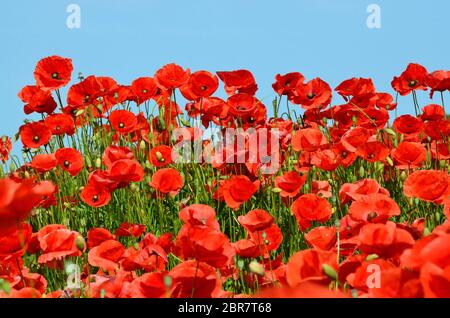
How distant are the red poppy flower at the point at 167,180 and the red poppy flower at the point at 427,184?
881 millimetres

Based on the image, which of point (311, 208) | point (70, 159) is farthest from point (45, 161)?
point (311, 208)

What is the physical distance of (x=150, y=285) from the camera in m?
1.31

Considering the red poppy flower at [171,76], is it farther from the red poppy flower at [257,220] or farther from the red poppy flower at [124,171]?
the red poppy flower at [257,220]

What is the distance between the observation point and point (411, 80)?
12.5 feet

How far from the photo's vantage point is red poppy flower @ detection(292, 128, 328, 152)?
2932 millimetres

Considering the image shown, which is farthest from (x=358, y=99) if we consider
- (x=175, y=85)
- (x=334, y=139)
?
(x=175, y=85)

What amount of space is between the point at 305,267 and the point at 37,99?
256cm

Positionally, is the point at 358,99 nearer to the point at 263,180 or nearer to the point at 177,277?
the point at 263,180

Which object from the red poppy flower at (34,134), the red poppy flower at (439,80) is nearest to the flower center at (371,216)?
the red poppy flower at (439,80)

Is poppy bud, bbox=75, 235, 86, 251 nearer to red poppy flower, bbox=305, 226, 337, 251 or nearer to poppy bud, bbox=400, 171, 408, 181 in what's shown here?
red poppy flower, bbox=305, 226, 337, 251

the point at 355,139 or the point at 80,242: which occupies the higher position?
the point at 355,139

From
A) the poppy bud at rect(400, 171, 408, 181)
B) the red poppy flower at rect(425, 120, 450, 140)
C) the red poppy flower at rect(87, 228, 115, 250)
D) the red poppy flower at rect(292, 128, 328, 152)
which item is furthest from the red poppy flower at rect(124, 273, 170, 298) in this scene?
the red poppy flower at rect(425, 120, 450, 140)

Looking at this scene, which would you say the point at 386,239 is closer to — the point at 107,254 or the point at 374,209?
the point at 374,209

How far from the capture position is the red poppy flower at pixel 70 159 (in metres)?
3.05
